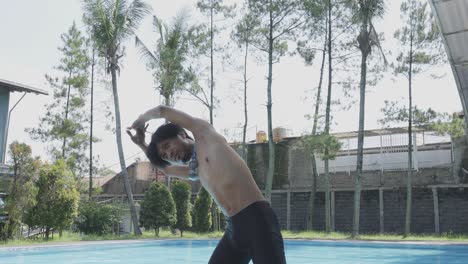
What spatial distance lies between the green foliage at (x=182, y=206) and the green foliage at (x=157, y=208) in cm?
64

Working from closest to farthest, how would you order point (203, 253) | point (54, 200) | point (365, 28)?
point (203, 253), point (54, 200), point (365, 28)

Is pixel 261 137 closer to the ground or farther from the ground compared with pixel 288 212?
farther from the ground

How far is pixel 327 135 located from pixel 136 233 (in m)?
6.81

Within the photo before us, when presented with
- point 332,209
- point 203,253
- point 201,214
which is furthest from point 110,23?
point 332,209

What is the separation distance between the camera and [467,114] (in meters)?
7.97

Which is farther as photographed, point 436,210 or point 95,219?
point 436,210

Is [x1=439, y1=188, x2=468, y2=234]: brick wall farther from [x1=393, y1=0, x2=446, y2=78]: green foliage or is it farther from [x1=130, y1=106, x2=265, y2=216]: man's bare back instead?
[x1=130, y1=106, x2=265, y2=216]: man's bare back

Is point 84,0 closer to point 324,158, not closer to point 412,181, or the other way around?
point 324,158

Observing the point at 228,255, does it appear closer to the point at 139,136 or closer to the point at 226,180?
the point at 226,180

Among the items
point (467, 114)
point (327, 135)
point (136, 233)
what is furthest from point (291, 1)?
point (467, 114)

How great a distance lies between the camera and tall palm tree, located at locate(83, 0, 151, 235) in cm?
1648

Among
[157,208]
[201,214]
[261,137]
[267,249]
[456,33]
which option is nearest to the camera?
[267,249]

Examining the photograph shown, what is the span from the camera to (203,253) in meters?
11.5

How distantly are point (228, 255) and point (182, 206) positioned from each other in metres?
14.5
